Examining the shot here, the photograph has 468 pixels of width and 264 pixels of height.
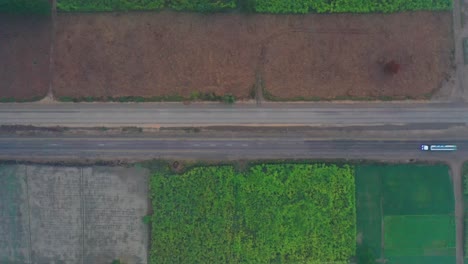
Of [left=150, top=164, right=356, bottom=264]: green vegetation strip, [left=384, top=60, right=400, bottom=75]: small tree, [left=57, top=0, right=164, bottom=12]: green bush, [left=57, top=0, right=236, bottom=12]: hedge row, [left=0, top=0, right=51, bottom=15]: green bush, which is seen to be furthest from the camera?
[left=57, top=0, right=164, bottom=12]: green bush

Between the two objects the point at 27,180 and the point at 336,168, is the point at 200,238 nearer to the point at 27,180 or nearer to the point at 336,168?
the point at 336,168

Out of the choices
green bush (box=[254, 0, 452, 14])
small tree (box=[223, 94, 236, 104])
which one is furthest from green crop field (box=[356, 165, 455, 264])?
green bush (box=[254, 0, 452, 14])

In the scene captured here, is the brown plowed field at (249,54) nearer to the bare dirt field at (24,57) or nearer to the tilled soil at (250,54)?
the tilled soil at (250,54)

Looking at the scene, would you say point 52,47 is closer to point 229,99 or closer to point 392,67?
point 229,99

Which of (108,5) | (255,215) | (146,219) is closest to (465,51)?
(255,215)

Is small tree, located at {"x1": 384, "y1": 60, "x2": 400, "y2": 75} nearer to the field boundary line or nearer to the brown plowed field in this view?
the brown plowed field
